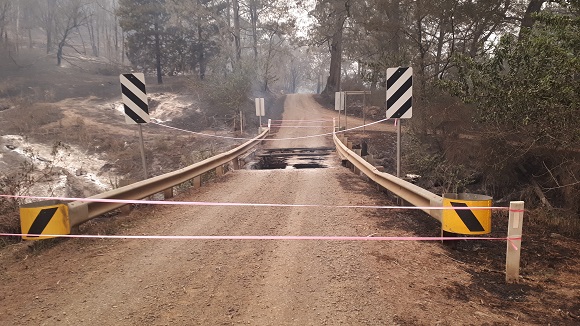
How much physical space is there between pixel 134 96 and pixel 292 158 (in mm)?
8162

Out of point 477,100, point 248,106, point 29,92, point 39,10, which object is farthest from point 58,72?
point 477,100

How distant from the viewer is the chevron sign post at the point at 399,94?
7.07 metres

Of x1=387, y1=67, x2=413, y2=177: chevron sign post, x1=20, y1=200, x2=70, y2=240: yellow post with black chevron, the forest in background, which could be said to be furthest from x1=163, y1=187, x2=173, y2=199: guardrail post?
the forest in background

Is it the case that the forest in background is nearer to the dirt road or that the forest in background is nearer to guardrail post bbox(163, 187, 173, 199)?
the dirt road

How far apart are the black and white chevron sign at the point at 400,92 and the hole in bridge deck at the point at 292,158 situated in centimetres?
569

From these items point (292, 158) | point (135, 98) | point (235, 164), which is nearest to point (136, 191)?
point (135, 98)

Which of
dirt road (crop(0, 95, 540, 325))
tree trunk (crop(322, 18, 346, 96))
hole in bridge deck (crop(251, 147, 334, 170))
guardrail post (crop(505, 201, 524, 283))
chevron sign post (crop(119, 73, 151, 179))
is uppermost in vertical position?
tree trunk (crop(322, 18, 346, 96))

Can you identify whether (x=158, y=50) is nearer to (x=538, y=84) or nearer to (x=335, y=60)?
(x=335, y=60)

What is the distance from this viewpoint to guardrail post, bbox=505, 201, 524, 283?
355 centimetres

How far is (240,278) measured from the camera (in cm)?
361

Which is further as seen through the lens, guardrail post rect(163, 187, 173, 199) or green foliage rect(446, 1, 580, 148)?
guardrail post rect(163, 187, 173, 199)

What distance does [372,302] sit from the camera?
3.12 m

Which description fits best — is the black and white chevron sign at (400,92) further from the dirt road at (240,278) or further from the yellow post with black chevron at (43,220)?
the yellow post with black chevron at (43,220)

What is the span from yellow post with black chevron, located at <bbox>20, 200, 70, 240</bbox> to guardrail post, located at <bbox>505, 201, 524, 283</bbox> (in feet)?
16.4
